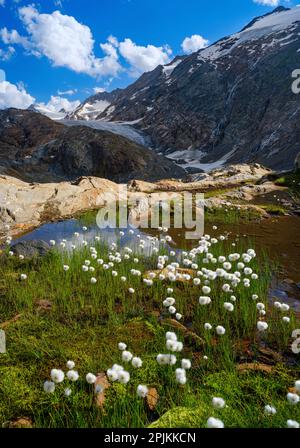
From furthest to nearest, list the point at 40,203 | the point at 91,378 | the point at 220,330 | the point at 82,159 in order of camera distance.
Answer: the point at 82,159 < the point at 40,203 < the point at 220,330 < the point at 91,378

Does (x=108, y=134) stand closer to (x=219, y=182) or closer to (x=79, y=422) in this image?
(x=219, y=182)

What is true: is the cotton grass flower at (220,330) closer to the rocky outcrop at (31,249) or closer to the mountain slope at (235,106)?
the rocky outcrop at (31,249)

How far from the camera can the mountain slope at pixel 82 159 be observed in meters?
89.2

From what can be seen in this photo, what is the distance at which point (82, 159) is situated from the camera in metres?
94.4

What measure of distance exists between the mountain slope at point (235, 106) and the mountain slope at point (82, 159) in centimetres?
2817

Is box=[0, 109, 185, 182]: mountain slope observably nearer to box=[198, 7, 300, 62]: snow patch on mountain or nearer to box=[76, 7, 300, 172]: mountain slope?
box=[76, 7, 300, 172]: mountain slope

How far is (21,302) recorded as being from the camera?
8.24m

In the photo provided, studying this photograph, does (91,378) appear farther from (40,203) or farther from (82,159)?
(82,159)

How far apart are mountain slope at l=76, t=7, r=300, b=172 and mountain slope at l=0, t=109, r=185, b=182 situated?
92.4ft

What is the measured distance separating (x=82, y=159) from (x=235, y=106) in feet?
225

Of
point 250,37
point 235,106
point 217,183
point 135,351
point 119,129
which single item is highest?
point 250,37

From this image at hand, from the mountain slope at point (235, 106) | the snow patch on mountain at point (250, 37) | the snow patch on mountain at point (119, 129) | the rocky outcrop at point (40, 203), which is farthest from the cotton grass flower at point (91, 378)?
the snow patch on mountain at point (250, 37)

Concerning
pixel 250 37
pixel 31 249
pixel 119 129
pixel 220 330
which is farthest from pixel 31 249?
pixel 250 37

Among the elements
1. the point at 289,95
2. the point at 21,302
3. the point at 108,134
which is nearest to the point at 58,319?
the point at 21,302
